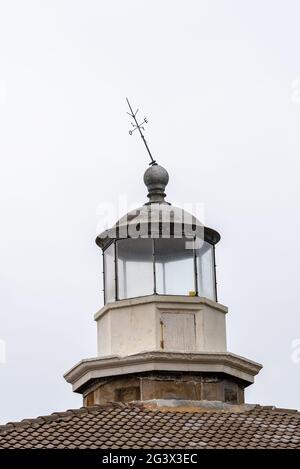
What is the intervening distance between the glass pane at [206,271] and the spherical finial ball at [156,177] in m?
1.24

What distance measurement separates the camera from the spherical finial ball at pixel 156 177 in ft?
78.2

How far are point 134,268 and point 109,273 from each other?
0.58m

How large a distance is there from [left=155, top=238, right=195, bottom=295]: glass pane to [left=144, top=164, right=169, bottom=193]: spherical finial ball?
39.9 inches

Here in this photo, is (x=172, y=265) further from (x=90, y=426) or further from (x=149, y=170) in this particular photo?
(x=90, y=426)

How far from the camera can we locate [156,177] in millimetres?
23875

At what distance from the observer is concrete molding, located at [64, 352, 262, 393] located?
71.9 ft

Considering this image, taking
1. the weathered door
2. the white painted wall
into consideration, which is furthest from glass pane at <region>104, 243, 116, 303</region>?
the weathered door

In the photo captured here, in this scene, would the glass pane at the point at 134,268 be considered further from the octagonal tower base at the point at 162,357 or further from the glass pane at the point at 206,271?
the glass pane at the point at 206,271

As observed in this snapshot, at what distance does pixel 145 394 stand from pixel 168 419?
146cm

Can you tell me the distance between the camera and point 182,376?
72.6 feet

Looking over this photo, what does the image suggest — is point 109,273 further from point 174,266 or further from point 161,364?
point 161,364

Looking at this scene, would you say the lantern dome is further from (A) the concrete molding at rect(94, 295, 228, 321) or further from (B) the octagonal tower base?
(B) the octagonal tower base
